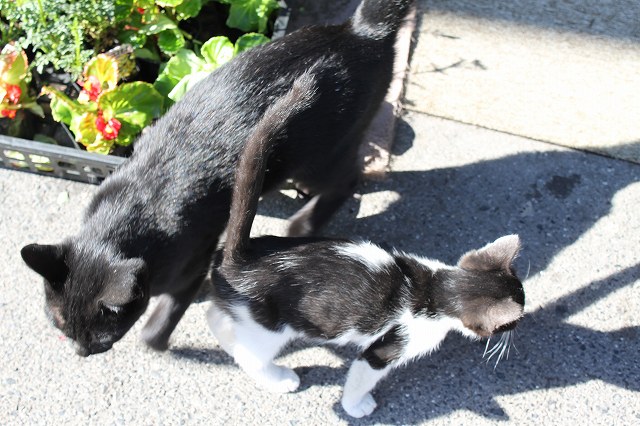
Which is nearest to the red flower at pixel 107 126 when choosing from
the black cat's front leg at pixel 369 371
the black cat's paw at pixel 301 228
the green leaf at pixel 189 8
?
the green leaf at pixel 189 8

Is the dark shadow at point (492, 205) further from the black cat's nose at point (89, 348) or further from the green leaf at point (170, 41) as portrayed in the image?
the black cat's nose at point (89, 348)

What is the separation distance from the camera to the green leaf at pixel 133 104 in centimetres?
286

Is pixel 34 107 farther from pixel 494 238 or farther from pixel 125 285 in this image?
pixel 494 238

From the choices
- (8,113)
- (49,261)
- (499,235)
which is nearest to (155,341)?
(49,261)

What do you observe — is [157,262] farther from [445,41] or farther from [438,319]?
[445,41]

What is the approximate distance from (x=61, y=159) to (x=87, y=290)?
953mm

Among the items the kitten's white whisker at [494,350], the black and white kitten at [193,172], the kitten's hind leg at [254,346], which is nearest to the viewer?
the black and white kitten at [193,172]

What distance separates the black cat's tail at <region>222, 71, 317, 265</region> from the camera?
207 cm

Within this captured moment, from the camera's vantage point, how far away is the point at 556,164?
3.27 m

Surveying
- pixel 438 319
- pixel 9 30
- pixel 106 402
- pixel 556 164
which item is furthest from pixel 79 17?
pixel 556 164

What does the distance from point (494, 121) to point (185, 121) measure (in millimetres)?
1586

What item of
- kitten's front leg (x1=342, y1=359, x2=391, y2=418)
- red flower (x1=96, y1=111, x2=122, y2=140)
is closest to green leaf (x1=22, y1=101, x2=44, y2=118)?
red flower (x1=96, y1=111, x2=122, y2=140)

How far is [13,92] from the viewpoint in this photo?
2895 mm

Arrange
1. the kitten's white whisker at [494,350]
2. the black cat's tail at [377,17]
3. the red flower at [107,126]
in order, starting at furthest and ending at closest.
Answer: the red flower at [107,126] → the kitten's white whisker at [494,350] → the black cat's tail at [377,17]
